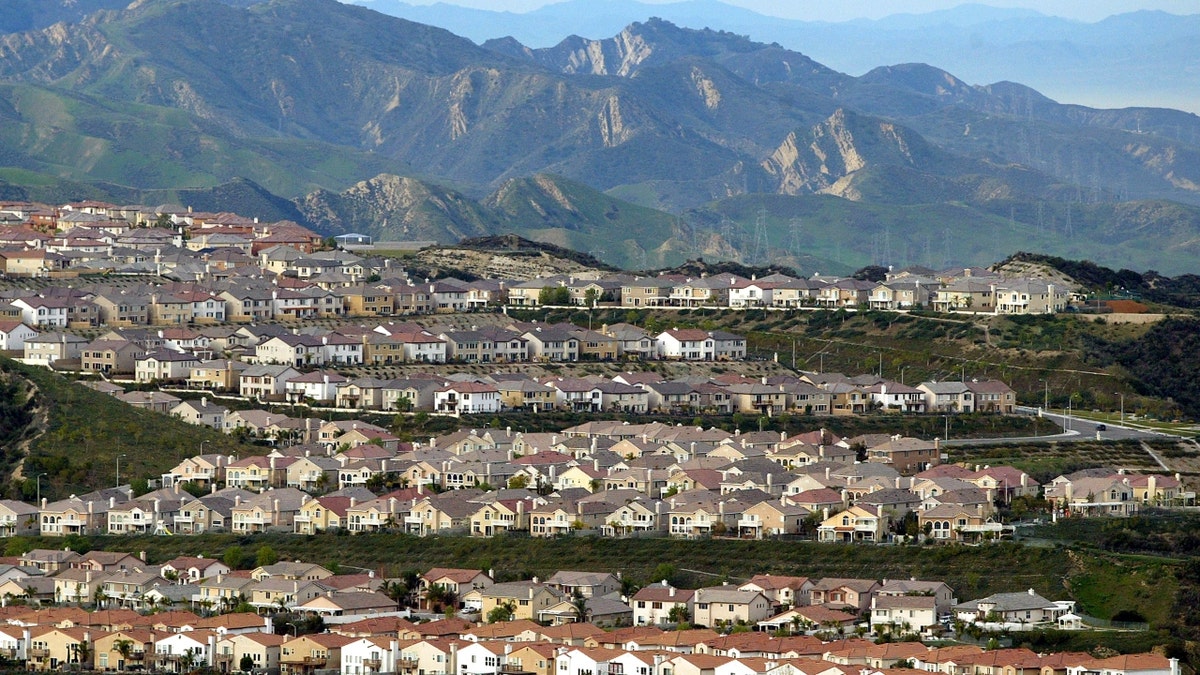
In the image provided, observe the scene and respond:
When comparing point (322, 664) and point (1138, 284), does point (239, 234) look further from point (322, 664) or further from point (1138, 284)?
point (322, 664)

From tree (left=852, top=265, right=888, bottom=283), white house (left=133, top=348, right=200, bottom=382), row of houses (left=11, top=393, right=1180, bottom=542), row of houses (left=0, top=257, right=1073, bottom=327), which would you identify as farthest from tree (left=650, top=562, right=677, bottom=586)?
tree (left=852, top=265, right=888, bottom=283)

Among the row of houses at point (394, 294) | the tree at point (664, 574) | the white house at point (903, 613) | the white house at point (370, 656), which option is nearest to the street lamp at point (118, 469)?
the tree at point (664, 574)

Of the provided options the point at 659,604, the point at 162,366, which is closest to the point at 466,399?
the point at 162,366

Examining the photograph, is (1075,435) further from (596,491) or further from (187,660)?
(187,660)

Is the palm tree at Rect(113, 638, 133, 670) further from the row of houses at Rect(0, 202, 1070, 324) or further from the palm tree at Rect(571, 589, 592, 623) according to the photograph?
the row of houses at Rect(0, 202, 1070, 324)

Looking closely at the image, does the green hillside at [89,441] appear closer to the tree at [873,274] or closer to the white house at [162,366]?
the white house at [162,366]
